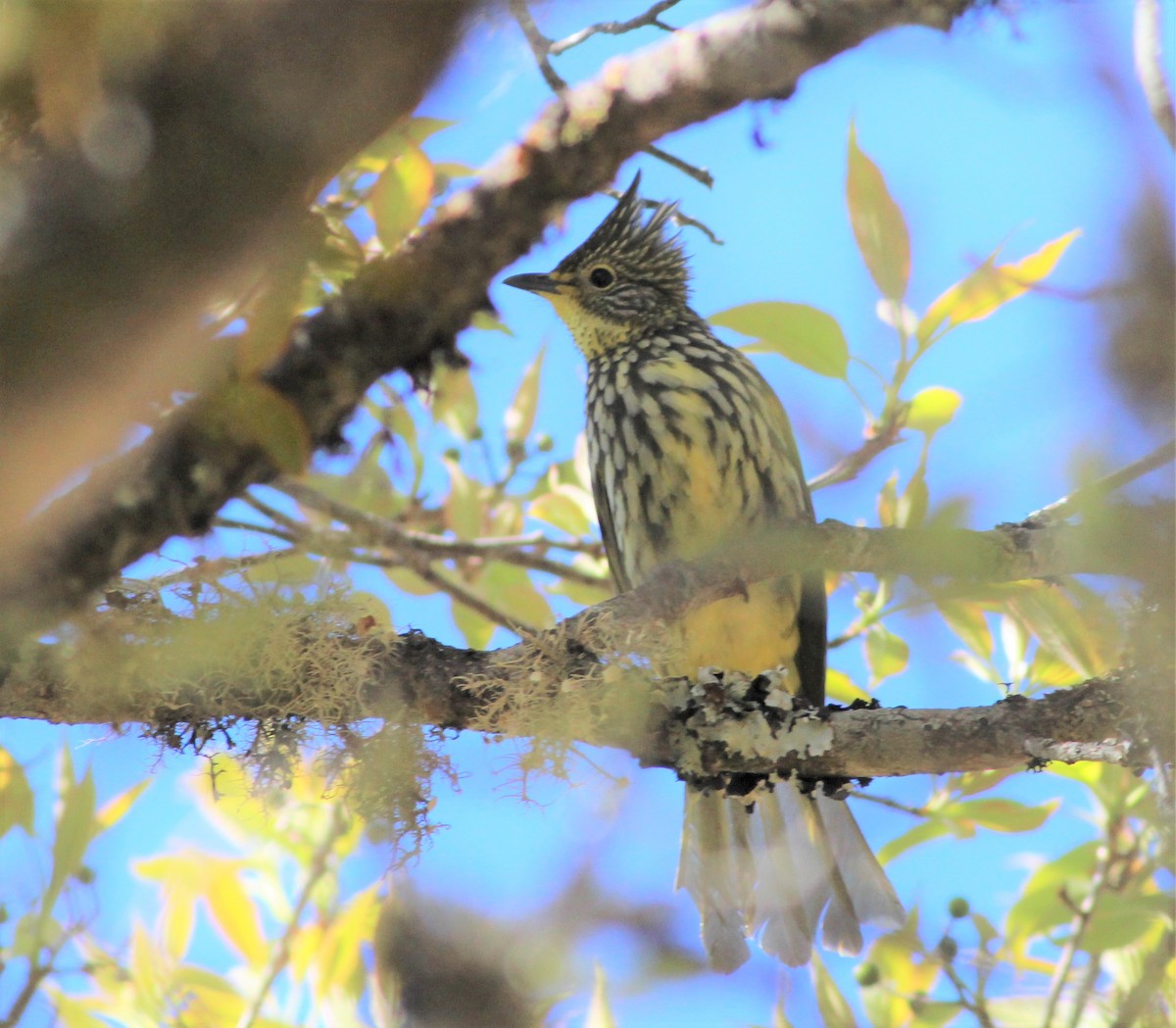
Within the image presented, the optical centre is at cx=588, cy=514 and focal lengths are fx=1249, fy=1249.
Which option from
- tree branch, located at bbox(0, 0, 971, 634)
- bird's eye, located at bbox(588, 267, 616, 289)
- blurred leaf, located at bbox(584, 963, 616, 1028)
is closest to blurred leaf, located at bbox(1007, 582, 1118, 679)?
blurred leaf, located at bbox(584, 963, 616, 1028)

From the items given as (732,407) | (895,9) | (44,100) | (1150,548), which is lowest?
(1150,548)

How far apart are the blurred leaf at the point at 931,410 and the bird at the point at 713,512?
509 mm

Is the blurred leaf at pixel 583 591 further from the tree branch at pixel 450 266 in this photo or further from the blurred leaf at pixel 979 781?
the tree branch at pixel 450 266

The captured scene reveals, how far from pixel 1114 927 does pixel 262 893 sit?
205 cm

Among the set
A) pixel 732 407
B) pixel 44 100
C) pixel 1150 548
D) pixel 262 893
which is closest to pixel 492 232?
pixel 44 100

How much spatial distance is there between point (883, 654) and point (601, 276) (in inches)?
67.3

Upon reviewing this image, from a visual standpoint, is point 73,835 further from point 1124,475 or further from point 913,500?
point 1124,475

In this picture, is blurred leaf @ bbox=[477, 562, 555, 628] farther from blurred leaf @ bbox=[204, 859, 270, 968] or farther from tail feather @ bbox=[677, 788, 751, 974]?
blurred leaf @ bbox=[204, 859, 270, 968]

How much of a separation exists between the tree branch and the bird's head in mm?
1851

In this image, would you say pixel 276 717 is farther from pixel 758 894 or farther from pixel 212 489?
pixel 758 894

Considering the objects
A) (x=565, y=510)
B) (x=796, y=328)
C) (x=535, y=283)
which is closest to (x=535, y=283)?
(x=535, y=283)

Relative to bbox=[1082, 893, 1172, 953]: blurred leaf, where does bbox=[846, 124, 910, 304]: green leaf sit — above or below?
above

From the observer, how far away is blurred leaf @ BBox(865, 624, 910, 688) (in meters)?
3.06

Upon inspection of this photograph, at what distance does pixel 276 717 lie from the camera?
2240mm
